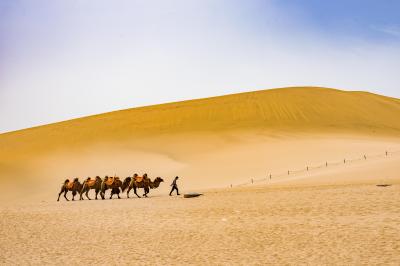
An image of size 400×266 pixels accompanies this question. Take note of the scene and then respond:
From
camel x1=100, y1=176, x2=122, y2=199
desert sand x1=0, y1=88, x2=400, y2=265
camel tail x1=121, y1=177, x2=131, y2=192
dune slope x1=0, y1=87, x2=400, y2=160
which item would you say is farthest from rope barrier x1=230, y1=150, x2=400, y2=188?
dune slope x1=0, y1=87, x2=400, y2=160

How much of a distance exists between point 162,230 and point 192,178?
23119 millimetres

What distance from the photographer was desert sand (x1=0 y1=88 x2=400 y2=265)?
1357 centimetres

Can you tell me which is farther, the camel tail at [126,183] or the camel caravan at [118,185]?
the camel tail at [126,183]

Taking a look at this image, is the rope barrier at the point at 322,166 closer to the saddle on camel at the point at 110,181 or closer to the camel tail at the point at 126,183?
the camel tail at the point at 126,183

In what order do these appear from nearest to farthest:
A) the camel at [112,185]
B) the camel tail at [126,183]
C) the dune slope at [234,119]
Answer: the camel at [112,185]
the camel tail at [126,183]
the dune slope at [234,119]

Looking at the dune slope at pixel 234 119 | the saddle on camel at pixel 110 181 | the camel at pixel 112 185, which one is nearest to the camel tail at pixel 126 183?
the camel at pixel 112 185

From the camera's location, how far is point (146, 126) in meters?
65.8

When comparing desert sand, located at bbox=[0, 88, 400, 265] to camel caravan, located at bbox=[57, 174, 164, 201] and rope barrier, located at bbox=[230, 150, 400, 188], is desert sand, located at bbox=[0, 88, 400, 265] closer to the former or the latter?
rope barrier, located at bbox=[230, 150, 400, 188]

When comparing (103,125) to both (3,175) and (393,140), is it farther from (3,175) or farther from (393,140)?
(393,140)

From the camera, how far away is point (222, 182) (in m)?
37.4

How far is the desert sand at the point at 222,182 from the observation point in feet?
44.5

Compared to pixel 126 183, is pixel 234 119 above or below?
above

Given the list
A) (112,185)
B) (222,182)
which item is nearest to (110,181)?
(112,185)

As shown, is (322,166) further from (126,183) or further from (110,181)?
(110,181)
